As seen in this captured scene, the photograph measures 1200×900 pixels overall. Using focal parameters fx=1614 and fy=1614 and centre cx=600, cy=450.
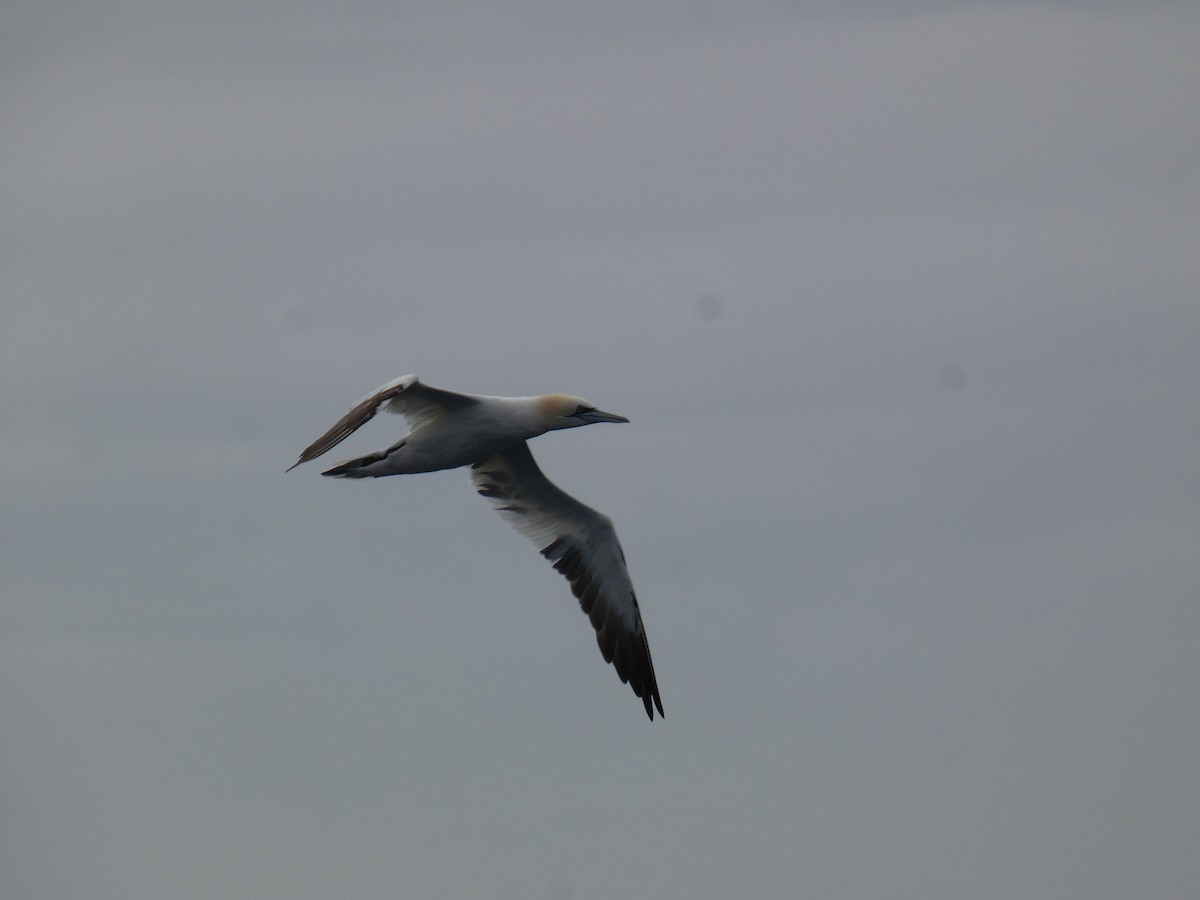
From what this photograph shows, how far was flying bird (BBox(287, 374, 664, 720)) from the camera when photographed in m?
19.8

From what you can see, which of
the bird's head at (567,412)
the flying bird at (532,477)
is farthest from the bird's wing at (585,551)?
the bird's head at (567,412)

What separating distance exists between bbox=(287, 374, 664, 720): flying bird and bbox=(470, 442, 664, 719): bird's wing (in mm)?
A: 14

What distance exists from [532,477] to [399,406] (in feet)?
9.96

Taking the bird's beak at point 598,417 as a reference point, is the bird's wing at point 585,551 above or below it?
below

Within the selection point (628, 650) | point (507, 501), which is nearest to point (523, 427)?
point (507, 501)

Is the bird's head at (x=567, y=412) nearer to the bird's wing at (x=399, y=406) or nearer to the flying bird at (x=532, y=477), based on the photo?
the flying bird at (x=532, y=477)

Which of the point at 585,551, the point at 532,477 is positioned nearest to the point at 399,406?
the point at 532,477

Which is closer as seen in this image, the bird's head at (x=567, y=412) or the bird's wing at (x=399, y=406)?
the bird's wing at (x=399, y=406)

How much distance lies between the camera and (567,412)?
20234mm

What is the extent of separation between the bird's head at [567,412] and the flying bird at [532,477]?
1cm

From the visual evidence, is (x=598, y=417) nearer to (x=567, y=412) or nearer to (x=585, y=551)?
(x=567, y=412)

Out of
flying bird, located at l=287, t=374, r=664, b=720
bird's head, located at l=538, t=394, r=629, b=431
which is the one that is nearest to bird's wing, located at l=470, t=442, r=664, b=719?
flying bird, located at l=287, t=374, r=664, b=720

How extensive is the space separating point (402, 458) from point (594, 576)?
434 cm

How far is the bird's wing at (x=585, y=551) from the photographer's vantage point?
73.9 ft
